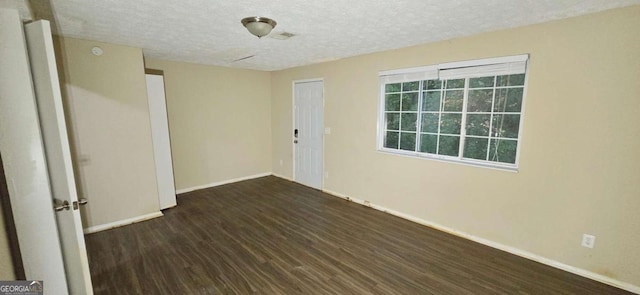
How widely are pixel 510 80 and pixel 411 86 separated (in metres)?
1.09

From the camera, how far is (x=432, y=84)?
123 inches

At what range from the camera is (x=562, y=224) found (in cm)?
232

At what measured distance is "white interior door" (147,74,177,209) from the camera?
11.4 feet

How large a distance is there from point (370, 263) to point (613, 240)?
6.81ft

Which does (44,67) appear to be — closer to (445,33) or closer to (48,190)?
(48,190)

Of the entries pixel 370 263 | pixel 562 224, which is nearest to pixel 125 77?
pixel 370 263

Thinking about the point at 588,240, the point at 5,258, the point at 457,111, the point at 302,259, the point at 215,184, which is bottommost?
the point at 302,259

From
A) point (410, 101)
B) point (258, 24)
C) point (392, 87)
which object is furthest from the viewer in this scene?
point (392, 87)

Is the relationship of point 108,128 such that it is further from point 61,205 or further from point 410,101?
point 410,101

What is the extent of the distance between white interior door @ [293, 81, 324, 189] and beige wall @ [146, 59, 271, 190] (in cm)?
92

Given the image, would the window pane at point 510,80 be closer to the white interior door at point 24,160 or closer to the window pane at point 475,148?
the window pane at point 475,148

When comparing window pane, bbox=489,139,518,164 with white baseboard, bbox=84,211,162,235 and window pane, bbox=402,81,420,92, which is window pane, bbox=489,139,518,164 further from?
white baseboard, bbox=84,211,162,235

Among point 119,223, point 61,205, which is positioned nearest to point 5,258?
point 61,205

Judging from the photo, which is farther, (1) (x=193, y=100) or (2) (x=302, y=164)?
(2) (x=302, y=164)
